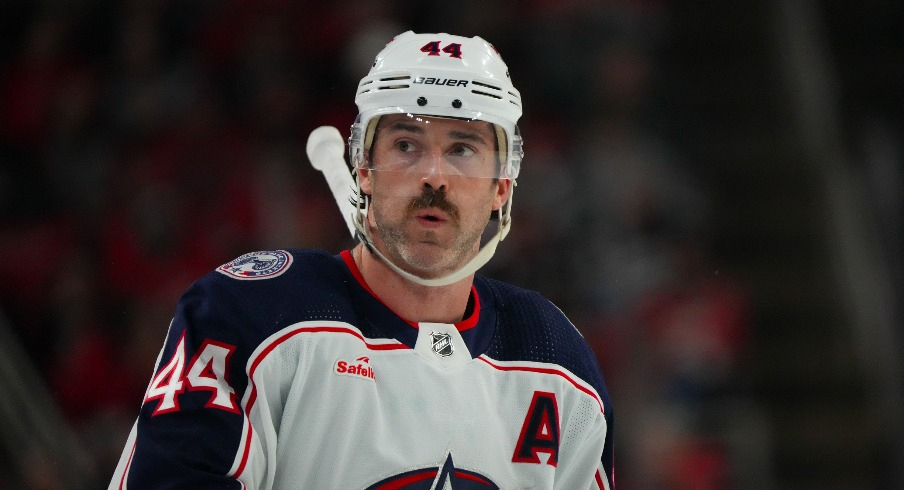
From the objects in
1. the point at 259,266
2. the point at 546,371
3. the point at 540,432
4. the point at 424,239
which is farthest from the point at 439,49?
the point at 540,432

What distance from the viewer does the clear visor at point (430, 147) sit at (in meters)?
2.16

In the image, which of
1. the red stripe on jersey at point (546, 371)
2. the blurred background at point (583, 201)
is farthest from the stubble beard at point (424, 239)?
the blurred background at point (583, 201)

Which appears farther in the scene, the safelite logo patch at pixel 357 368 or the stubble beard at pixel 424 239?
the stubble beard at pixel 424 239

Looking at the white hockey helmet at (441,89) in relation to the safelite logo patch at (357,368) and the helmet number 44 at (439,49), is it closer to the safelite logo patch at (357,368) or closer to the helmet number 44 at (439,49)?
the helmet number 44 at (439,49)

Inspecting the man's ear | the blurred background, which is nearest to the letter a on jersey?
the man's ear

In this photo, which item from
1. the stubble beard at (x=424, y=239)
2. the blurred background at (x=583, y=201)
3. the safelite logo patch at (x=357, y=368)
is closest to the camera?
the safelite logo patch at (x=357, y=368)

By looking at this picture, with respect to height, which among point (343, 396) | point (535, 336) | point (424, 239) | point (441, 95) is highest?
point (441, 95)

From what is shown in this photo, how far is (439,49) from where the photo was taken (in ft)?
7.37

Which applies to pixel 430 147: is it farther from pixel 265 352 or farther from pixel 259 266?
pixel 265 352

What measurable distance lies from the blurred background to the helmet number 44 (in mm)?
2003

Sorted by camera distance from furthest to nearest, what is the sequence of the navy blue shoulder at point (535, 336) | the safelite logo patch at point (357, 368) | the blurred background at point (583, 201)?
the blurred background at point (583, 201) → the navy blue shoulder at point (535, 336) → the safelite logo patch at point (357, 368)

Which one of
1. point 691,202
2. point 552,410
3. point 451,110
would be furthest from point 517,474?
point 691,202

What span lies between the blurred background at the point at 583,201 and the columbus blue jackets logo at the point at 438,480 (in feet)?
6.22

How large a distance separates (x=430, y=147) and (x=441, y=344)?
365 mm
